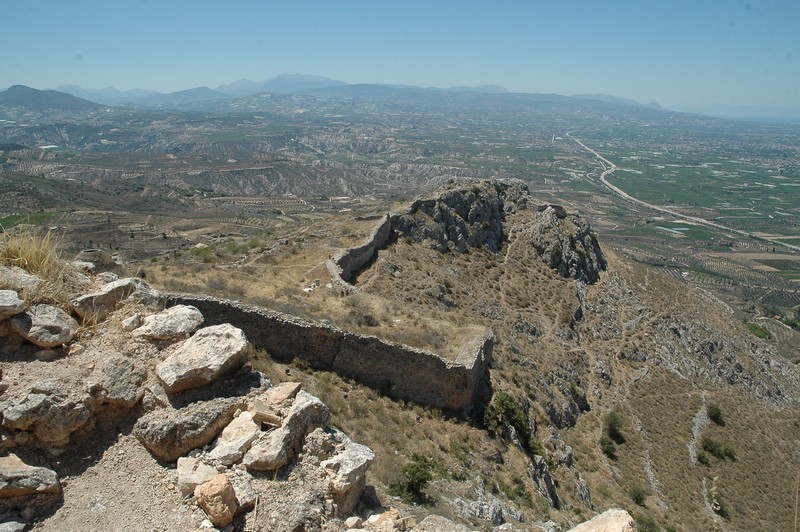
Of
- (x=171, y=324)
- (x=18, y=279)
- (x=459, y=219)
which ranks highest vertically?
(x=18, y=279)

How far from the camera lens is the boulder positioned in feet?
24.6

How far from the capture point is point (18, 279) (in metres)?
8.88

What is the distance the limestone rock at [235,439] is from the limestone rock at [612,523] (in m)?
5.10

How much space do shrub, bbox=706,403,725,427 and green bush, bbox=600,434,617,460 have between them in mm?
11321

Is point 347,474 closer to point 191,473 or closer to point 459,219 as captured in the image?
point 191,473

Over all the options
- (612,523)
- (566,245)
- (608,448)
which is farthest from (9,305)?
(566,245)

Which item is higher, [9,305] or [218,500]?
[9,305]

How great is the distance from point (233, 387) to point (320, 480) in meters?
2.23

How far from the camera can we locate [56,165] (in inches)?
7274

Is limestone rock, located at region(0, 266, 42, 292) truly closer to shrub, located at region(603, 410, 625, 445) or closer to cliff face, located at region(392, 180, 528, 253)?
shrub, located at region(603, 410, 625, 445)

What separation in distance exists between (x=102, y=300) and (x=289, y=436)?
15.4ft

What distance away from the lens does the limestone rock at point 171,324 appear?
9141 mm

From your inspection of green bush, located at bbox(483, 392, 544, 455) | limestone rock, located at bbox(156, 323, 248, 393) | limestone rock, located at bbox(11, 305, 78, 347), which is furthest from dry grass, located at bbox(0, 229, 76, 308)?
green bush, located at bbox(483, 392, 544, 455)

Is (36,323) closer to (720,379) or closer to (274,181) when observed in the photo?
(720,379)
